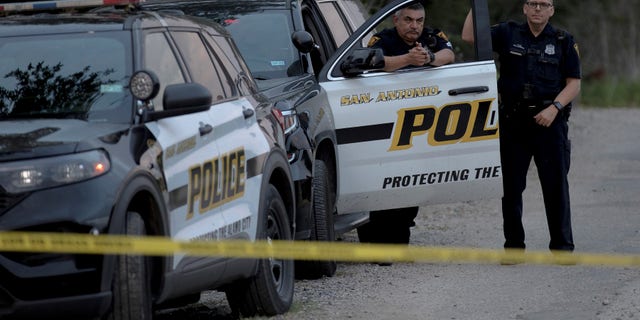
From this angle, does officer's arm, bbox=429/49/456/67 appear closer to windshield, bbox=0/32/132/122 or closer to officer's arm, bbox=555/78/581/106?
officer's arm, bbox=555/78/581/106

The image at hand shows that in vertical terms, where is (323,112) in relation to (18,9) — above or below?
below

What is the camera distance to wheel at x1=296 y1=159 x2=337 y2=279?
9758 mm

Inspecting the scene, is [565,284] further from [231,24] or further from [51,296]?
[51,296]

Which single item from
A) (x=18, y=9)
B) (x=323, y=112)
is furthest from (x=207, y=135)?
(x=323, y=112)

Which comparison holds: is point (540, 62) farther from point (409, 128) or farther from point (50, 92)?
point (50, 92)

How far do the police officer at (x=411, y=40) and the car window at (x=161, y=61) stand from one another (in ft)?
9.88

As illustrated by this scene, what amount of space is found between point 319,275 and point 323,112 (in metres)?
1.10

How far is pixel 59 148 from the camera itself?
20.8 feet

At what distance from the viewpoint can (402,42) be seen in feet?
35.4

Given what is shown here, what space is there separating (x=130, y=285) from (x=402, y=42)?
4.82 metres

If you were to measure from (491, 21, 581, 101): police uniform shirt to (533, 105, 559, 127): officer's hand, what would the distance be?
11 centimetres

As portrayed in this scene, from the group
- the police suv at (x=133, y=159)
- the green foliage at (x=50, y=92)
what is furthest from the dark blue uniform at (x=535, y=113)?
the green foliage at (x=50, y=92)

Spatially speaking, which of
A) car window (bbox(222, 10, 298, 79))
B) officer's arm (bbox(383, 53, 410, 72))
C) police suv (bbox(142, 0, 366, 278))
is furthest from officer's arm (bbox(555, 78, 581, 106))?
car window (bbox(222, 10, 298, 79))

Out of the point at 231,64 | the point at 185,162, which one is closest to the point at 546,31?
the point at 231,64
